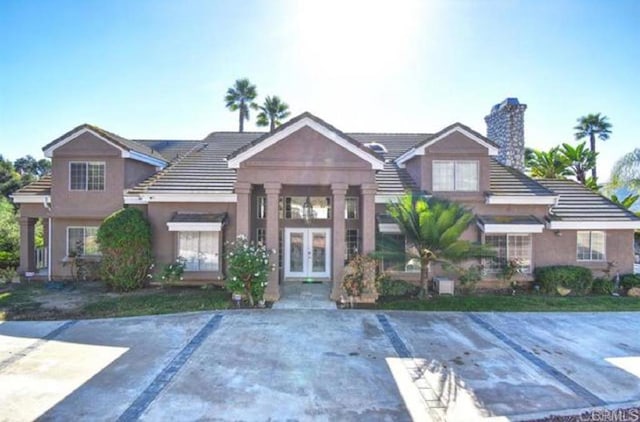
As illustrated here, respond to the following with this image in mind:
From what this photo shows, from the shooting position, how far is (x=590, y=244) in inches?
604

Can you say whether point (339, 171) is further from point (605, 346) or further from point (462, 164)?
point (605, 346)

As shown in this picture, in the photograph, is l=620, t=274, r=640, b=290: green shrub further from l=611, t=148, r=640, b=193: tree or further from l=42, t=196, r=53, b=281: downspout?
l=42, t=196, r=53, b=281: downspout

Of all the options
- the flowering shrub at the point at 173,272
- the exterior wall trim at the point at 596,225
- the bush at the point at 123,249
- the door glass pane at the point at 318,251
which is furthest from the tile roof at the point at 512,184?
the bush at the point at 123,249

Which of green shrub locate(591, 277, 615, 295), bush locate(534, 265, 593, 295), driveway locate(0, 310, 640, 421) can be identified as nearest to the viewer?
driveway locate(0, 310, 640, 421)

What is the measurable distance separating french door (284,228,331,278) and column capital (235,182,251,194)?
3507mm

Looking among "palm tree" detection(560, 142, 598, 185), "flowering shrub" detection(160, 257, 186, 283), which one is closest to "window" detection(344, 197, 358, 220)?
"flowering shrub" detection(160, 257, 186, 283)

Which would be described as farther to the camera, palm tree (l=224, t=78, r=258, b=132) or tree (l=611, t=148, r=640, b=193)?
palm tree (l=224, t=78, r=258, b=132)

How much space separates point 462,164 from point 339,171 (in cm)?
624

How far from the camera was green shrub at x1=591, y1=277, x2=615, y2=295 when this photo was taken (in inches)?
572

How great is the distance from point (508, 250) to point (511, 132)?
6775 mm

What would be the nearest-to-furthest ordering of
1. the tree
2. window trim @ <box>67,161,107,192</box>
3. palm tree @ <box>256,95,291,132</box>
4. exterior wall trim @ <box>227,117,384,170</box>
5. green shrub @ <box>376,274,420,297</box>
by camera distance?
exterior wall trim @ <box>227,117,384,170</box>
green shrub @ <box>376,274,420,297</box>
window trim @ <box>67,161,107,192</box>
the tree
palm tree @ <box>256,95,291,132</box>

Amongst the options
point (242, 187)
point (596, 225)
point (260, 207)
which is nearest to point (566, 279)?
point (596, 225)

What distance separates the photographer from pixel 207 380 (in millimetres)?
6855

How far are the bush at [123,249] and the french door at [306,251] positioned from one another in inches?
233
